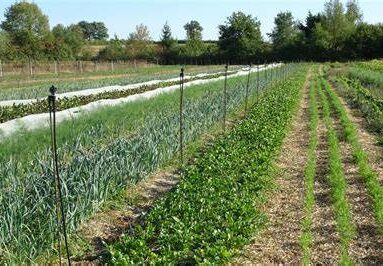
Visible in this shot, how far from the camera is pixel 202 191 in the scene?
19.9ft

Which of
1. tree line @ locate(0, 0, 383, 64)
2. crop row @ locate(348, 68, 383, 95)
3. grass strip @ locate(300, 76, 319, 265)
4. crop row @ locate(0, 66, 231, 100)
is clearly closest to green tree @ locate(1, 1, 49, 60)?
tree line @ locate(0, 0, 383, 64)

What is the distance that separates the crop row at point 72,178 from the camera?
414cm

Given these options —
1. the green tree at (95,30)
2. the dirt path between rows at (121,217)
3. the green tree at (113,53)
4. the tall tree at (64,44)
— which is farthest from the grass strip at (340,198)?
the green tree at (95,30)

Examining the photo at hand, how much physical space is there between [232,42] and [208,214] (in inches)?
2579

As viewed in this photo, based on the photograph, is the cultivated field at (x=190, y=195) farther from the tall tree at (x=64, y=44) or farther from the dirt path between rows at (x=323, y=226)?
the tall tree at (x=64, y=44)

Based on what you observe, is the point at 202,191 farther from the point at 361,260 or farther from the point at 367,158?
the point at 367,158

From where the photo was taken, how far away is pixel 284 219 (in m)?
5.78

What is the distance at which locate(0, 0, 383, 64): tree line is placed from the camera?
54.3 meters

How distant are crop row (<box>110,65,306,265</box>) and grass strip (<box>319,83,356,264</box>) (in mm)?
858

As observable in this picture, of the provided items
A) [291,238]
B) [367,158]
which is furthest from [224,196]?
[367,158]

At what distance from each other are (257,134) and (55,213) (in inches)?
225

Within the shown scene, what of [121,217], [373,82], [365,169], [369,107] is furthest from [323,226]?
[373,82]

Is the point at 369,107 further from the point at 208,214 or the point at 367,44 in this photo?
the point at 367,44

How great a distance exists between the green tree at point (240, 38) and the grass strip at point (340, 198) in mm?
55857
